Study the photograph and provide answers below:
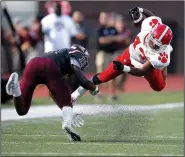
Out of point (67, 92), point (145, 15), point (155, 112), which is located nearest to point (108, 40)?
point (155, 112)

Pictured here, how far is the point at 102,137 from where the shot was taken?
9.87 m

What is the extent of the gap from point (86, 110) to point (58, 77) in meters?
1.08

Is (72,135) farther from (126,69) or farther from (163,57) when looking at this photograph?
(163,57)

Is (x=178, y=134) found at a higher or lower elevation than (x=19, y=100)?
lower

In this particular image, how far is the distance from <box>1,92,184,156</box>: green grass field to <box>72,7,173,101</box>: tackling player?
551 mm

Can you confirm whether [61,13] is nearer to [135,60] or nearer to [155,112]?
[155,112]

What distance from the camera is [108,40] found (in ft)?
55.2

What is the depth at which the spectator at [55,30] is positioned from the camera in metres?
15.4

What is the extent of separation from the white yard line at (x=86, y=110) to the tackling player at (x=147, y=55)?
423 mm

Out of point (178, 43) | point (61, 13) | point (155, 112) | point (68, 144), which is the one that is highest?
point (68, 144)

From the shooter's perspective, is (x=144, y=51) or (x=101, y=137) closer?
(x=101, y=137)

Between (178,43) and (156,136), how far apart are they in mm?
14215

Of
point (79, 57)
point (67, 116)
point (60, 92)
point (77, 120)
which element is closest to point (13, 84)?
point (60, 92)

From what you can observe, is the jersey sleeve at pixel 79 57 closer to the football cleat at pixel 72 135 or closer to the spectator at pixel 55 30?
the football cleat at pixel 72 135
